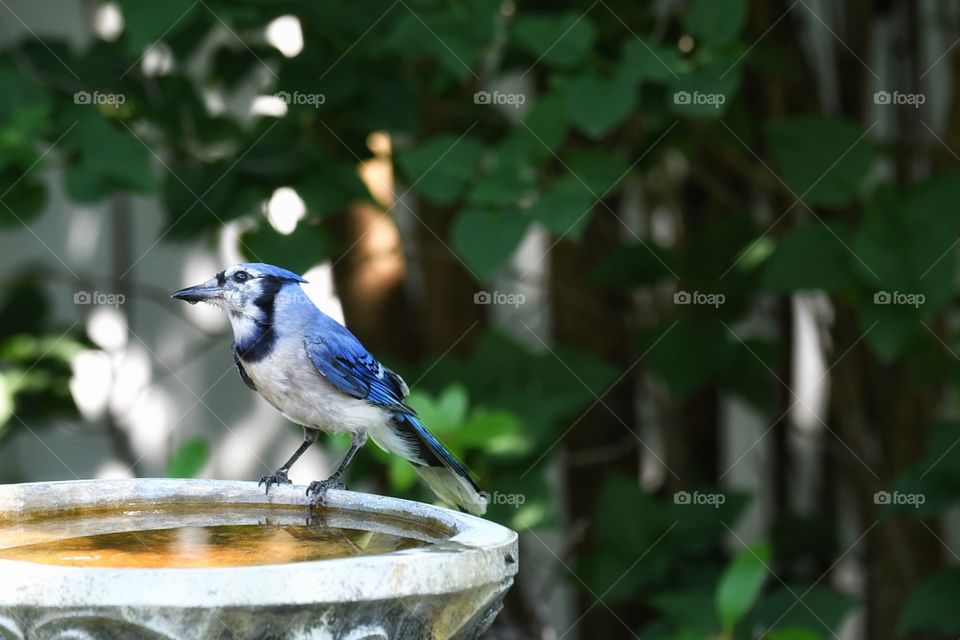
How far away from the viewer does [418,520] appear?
6.72 feet

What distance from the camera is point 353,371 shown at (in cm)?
239
